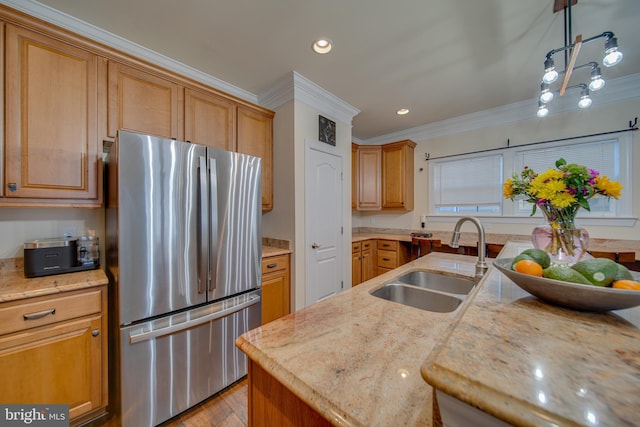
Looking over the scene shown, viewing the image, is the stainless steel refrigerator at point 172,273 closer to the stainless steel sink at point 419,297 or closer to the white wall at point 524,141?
the stainless steel sink at point 419,297

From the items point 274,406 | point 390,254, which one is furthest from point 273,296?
point 390,254

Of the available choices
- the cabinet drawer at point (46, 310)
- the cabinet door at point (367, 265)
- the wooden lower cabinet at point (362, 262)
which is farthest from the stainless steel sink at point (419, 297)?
the cabinet door at point (367, 265)

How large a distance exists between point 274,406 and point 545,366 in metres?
0.66

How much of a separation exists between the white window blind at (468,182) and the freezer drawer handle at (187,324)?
305 cm

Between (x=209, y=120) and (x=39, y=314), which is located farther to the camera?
(x=209, y=120)

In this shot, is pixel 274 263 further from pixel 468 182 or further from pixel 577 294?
pixel 468 182

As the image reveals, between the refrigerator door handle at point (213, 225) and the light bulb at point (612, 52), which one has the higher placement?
the light bulb at point (612, 52)

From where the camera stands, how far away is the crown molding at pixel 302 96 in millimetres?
2322

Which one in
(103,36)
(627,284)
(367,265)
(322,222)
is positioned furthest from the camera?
(367,265)

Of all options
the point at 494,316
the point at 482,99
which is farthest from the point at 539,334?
the point at 482,99

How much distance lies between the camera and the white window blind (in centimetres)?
317

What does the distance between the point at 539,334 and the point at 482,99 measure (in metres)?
3.17

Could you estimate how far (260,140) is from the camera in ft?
8.07

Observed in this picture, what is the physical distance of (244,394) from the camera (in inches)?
67.2
